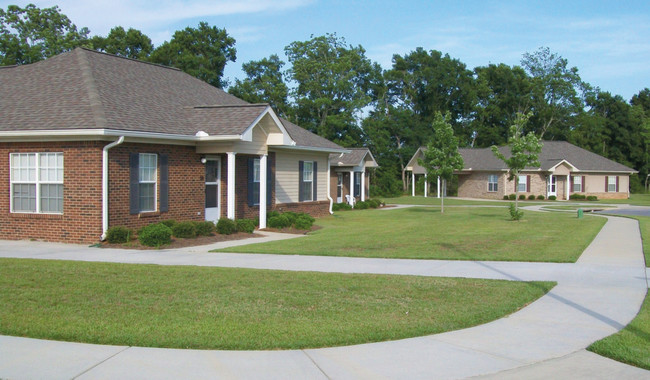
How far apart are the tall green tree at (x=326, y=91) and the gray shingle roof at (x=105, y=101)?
37930 millimetres

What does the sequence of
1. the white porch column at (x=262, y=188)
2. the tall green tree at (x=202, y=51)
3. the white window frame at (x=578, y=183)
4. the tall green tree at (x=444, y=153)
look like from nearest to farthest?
the white porch column at (x=262, y=188) → the tall green tree at (x=444, y=153) → the tall green tree at (x=202, y=51) → the white window frame at (x=578, y=183)

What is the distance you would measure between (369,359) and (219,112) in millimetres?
15476

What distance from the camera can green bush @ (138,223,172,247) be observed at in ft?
52.6

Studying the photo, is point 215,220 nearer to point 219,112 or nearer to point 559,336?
point 219,112

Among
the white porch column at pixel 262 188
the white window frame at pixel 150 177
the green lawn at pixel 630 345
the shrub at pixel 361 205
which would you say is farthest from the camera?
the shrub at pixel 361 205

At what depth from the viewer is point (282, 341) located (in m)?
6.82

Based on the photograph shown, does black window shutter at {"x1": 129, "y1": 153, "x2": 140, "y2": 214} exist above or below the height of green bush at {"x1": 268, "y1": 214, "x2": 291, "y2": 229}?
above

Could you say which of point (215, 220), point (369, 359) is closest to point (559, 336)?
point (369, 359)

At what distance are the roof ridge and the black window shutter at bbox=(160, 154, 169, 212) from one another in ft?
7.81

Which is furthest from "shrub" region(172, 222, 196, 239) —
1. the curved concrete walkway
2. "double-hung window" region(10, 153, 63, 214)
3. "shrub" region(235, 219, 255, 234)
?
the curved concrete walkway

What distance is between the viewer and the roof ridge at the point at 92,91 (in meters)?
16.2

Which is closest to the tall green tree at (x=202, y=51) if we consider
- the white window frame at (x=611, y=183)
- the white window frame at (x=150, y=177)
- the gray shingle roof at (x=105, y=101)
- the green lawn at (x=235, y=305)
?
the gray shingle roof at (x=105, y=101)

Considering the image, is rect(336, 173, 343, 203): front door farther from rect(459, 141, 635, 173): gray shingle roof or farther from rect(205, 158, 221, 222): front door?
rect(459, 141, 635, 173): gray shingle roof

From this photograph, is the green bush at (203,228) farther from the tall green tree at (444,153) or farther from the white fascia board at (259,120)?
the tall green tree at (444,153)
